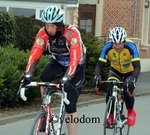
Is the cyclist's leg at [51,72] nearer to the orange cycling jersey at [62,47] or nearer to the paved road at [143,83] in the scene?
the orange cycling jersey at [62,47]

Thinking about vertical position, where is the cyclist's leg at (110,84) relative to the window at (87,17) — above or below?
below

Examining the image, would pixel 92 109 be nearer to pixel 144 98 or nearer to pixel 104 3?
pixel 144 98

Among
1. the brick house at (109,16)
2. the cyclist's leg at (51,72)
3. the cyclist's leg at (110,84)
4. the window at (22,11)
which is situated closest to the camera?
the cyclist's leg at (51,72)

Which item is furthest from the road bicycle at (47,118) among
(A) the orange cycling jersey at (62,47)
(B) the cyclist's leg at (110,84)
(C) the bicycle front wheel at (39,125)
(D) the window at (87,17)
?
(D) the window at (87,17)

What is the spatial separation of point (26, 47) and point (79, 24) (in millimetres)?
7739

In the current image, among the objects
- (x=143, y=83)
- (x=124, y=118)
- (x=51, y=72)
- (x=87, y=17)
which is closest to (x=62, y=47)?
(x=51, y=72)

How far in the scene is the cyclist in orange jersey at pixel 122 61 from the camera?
6276 millimetres

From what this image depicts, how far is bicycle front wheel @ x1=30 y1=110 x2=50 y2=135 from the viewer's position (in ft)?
15.9

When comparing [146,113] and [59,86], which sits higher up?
[59,86]

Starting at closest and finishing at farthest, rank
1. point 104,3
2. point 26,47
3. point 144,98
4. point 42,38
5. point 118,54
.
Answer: point 42,38, point 118,54, point 144,98, point 26,47, point 104,3

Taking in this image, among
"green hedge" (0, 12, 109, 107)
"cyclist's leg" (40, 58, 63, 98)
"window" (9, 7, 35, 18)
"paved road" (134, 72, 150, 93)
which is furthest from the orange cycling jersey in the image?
"window" (9, 7, 35, 18)

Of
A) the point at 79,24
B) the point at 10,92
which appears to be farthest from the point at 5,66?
the point at 79,24

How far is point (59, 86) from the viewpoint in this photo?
4906 mm

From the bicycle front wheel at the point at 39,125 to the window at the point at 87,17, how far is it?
58.1 feet
